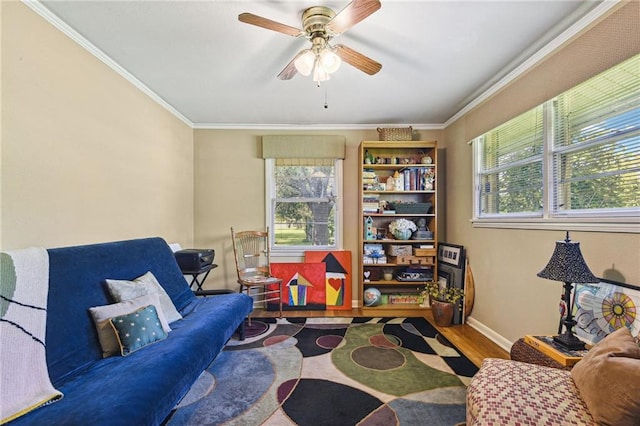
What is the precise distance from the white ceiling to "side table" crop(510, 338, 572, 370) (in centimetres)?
200

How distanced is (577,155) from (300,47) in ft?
6.82

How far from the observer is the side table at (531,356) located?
1.47 m

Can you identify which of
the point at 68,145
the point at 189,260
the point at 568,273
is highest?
the point at 68,145

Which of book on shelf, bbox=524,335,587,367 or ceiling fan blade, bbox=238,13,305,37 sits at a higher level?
ceiling fan blade, bbox=238,13,305,37

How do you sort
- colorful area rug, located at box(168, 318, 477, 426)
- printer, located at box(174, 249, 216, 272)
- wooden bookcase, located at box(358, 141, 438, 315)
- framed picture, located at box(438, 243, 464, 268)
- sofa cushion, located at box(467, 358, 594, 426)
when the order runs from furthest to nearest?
1. wooden bookcase, located at box(358, 141, 438, 315)
2. framed picture, located at box(438, 243, 464, 268)
3. printer, located at box(174, 249, 216, 272)
4. colorful area rug, located at box(168, 318, 477, 426)
5. sofa cushion, located at box(467, 358, 594, 426)

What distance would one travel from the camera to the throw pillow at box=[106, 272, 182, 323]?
1.80 metres

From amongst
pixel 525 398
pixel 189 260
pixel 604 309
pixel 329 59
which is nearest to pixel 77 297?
pixel 189 260

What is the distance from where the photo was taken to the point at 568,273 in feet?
5.04

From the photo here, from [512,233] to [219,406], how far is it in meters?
2.64

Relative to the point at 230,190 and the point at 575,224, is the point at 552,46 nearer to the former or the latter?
the point at 575,224

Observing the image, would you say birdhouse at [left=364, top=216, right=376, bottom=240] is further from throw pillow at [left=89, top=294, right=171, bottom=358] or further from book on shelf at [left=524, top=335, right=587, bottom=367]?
throw pillow at [left=89, top=294, right=171, bottom=358]

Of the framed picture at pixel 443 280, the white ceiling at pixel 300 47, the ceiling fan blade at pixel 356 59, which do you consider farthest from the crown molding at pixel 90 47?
the framed picture at pixel 443 280

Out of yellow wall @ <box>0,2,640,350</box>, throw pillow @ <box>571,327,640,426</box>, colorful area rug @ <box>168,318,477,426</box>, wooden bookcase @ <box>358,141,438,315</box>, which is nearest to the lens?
throw pillow @ <box>571,327,640,426</box>

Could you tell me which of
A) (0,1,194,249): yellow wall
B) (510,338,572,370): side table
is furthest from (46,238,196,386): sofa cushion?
(510,338,572,370): side table
